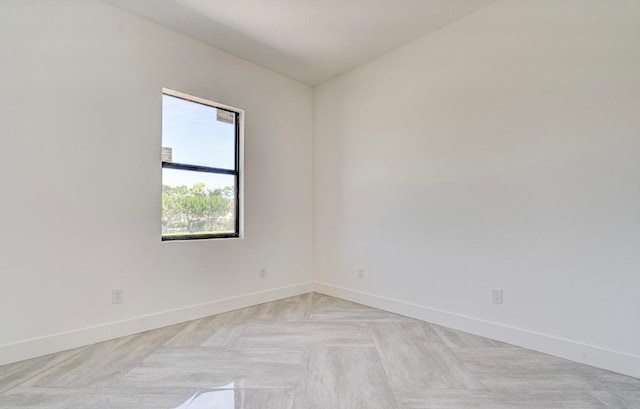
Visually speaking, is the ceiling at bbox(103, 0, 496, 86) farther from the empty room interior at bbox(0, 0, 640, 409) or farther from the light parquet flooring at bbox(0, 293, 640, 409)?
the light parquet flooring at bbox(0, 293, 640, 409)

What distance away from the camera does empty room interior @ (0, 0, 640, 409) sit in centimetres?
202

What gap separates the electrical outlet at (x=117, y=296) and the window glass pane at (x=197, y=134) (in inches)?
50.0

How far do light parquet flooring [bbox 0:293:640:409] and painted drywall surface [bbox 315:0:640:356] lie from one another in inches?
16.3

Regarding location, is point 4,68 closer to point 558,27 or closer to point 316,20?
point 316,20

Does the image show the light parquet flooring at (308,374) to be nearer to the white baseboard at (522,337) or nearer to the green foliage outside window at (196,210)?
the white baseboard at (522,337)

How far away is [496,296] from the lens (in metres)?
2.60

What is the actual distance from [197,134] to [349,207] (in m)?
1.95

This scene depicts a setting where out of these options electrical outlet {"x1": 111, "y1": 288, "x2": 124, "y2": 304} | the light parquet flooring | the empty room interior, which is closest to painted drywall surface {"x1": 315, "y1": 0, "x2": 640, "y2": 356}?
the empty room interior

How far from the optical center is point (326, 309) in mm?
3418

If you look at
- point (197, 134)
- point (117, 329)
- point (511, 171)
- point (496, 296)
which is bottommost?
point (117, 329)

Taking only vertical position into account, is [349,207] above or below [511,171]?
below

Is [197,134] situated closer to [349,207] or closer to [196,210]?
[196,210]

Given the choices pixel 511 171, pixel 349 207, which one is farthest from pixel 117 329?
pixel 511 171

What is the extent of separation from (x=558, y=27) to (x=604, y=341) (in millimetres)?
2299
